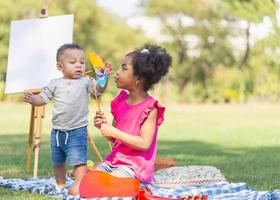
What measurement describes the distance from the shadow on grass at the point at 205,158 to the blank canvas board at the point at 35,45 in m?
0.99

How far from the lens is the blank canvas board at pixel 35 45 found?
696 centimetres

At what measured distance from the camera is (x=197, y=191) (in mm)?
5273

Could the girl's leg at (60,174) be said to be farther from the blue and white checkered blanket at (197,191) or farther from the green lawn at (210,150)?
the green lawn at (210,150)

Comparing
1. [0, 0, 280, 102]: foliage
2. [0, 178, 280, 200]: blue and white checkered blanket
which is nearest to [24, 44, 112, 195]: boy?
[0, 178, 280, 200]: blue and white checkered blanket

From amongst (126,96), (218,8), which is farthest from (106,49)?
(126,96)

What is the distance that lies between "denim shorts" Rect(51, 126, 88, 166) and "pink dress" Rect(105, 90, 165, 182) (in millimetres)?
509

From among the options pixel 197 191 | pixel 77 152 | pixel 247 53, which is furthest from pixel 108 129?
pixel 247 53

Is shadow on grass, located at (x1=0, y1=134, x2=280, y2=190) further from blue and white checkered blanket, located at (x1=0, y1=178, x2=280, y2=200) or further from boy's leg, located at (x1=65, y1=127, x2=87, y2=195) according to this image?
boy's leg, located at (x1=65, y1=127, x2=87, y2=195)

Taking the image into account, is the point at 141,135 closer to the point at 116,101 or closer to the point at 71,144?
the point at 116,101

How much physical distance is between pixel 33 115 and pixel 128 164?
2250 mm

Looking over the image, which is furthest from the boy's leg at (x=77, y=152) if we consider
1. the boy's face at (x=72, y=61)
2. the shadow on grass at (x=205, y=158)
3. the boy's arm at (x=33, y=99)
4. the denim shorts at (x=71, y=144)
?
the shadow on grass at (x=205, y=158)

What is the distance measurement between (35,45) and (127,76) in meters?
2.38

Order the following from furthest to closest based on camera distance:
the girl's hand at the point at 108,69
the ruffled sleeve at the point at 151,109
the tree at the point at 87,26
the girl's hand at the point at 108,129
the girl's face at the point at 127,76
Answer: the tree at the point at 87,26
the girl's hand at the point at 108,69
the girl's face at the point at 127,76
the ruffled sleeve at the point at 151,109
the girl's hand at the point at 108,129

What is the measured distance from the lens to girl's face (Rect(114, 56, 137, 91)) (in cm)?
491
